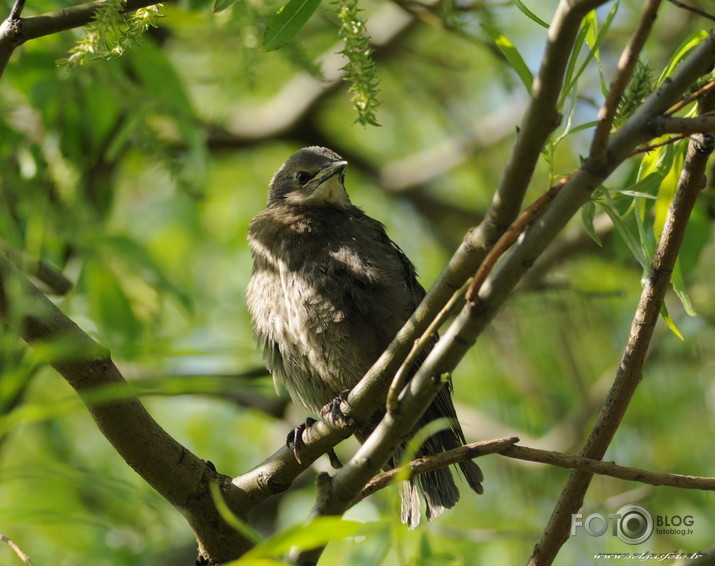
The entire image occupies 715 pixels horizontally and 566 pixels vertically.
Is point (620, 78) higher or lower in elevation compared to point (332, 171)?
lower

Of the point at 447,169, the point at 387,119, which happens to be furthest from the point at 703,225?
the point at 387,119

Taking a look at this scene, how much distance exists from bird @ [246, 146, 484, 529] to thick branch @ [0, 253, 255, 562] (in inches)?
45.3

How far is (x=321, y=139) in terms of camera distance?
26.2ft

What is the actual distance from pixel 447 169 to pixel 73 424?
4157 millimetres

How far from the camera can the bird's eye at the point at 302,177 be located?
17.6 feet

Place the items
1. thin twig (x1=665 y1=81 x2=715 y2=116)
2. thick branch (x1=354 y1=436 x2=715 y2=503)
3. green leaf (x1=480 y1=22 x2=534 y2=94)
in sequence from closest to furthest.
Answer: thin twig (x1=665 y1=81 x2=715 y2=116), green leaf (x1=480 y1=22 x2=534 y2=94), thick branch (x1=354 y1=436 x2=715 y2=503)

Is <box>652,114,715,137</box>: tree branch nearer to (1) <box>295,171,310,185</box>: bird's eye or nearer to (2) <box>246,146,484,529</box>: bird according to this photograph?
(2) <box>246,146,484,529</box>: bird

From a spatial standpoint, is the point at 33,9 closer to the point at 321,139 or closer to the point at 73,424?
the point at 321,139

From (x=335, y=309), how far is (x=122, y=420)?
1620 millimetres

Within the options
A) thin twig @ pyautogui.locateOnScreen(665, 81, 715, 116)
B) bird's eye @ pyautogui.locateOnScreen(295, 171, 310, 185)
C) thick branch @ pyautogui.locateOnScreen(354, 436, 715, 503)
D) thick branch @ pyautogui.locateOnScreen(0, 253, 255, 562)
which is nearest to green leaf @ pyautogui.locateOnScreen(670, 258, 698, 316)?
thick branch @ pyautogui.locateOnScreen(354, 436, 715, 503)

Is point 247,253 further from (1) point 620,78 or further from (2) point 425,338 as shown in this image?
(1) point 620,78

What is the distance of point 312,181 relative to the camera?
5.19 meters

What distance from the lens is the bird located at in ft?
14.1

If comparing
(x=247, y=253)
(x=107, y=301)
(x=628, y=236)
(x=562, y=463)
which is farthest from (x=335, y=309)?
(x=247, y=253)
